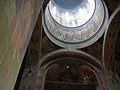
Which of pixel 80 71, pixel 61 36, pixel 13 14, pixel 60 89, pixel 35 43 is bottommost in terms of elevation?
pixel 13 14

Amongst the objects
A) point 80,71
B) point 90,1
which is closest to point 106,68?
point 80,71

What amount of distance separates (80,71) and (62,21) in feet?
8.06

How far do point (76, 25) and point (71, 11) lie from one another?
1.02 m

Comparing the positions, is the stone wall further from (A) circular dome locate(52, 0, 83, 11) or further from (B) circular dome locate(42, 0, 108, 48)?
(A) circular dome locate(52, 0, 83, 11)

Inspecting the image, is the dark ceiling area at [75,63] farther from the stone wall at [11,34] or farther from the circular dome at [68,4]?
the stone wall at [11,34]

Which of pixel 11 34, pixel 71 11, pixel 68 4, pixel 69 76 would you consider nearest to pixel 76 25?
pixel 71 11

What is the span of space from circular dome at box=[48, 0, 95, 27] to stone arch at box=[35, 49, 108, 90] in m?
1.77

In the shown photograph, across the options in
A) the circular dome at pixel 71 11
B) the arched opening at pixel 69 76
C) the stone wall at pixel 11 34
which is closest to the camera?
the stone wall at pixel 11 34

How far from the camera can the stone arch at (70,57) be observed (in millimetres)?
8969

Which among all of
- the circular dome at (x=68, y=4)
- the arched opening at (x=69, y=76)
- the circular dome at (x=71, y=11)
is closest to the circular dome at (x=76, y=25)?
the circular dome at (x=71, y=11)

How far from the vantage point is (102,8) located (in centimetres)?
1033

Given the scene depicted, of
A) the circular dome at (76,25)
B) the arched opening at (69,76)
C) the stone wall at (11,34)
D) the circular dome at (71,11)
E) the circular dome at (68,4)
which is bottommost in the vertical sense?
the stone wall at (11,34)

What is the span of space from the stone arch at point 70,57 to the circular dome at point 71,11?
69.8 inches

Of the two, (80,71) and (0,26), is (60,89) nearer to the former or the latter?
(80,71)
